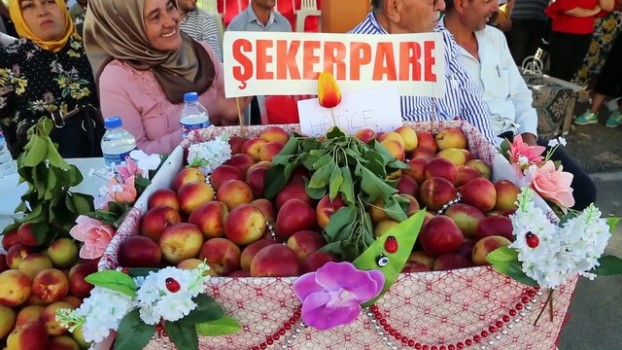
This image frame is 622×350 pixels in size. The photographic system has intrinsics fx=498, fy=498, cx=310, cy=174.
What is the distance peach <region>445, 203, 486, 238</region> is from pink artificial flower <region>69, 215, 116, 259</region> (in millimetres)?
674

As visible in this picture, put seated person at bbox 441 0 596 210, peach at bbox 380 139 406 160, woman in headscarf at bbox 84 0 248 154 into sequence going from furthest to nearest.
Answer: seated person at bbox 441 0 596 210 → woman in headscarf at bbox 84 0 248 154 → peach at bbox 380 139 406 160

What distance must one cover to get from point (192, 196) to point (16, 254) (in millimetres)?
399

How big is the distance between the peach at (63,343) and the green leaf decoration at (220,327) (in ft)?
0.94

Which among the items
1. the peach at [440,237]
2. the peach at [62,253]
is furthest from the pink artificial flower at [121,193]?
the peach at [440,237]

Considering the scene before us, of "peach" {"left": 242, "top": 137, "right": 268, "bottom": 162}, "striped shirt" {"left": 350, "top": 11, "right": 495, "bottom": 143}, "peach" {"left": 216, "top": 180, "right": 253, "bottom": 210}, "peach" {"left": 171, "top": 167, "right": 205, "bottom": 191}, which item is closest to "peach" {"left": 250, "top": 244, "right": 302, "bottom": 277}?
"peach" {"left": 216, "top": 180, "right": 253, "bottom": 210}

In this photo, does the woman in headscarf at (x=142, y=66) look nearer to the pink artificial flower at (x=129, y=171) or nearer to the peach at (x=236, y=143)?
the peach at (x=236, y=143)

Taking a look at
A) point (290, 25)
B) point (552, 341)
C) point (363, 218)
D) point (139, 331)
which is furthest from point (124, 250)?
point (290, 25)

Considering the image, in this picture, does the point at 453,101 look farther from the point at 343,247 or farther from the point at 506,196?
the point at 343,247

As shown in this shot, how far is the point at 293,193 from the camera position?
103 cm

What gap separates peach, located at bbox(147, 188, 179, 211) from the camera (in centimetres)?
104

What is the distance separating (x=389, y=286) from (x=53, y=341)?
62 centimetres

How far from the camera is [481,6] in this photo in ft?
7.80

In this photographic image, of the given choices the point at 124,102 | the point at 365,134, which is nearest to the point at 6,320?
the point at 365,134

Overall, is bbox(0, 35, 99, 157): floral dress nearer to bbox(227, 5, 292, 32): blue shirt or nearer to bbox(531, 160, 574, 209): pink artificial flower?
bbox(227, 5, 292, 32): blue shirt
